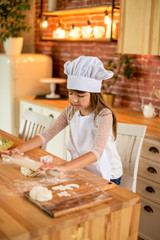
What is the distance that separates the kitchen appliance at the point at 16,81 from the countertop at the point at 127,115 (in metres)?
0.16

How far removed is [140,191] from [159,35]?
1.27 metres

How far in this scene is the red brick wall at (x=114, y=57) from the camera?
325 centimetres

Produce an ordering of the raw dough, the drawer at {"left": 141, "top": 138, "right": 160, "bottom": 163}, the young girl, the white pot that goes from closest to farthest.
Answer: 1. the raw dough
2. the young girl
3. the drawer at {"left": 141, "top": 138, "right": 160, "bottom": 163}
4. the white pot

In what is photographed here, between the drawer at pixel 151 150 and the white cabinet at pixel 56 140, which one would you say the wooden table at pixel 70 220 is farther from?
the white cabinet at pixel 56 140

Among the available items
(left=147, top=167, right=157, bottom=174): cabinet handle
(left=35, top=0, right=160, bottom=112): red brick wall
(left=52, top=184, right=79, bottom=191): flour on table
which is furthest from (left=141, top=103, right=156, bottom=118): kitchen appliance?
(left=52, top=184, right=79, bottom=191): flour on table

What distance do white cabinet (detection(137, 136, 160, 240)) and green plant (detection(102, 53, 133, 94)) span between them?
106 cm

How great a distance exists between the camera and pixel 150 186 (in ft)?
8.20

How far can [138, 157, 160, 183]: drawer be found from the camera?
244 centimetres

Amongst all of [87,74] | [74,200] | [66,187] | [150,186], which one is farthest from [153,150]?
[74,200]

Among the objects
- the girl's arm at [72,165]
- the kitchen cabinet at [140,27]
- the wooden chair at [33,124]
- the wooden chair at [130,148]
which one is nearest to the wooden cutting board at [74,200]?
the girl's arm at [72,165]

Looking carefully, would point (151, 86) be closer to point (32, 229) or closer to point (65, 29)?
A: point (65, 29)

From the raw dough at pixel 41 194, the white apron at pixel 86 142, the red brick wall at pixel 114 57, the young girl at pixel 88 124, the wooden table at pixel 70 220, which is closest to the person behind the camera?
the wooden table at pixel 70 220

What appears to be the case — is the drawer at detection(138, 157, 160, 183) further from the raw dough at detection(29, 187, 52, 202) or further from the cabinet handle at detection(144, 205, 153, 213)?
the raw dough at detection(29, 187, 52, 202)

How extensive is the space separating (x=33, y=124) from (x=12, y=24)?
197cm
